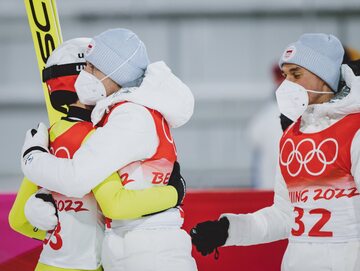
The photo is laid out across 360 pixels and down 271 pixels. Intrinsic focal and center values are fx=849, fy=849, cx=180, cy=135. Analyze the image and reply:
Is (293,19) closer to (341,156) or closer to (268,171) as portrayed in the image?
(268,171)

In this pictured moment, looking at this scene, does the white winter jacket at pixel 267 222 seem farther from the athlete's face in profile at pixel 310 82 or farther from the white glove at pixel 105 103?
the white glove at pixel 105 103

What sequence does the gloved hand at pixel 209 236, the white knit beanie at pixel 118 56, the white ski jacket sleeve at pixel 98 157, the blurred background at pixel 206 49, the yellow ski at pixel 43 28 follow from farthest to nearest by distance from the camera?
1. the blurred background at pixel 206 49
2. the yellow ski at pixel 43 28
3. the gloved hand at pixel 209 236
4. the white knit beanie at pixel 118 56
5. the white ski jacket sleeve at pixel 98 157

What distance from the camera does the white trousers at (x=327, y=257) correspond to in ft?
10.0

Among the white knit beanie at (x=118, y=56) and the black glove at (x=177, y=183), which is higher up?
the white knit beanie at (x=118, y=56)

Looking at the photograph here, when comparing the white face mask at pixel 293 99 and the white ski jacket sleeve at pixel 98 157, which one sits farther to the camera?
the white face mask at pixel 293 99

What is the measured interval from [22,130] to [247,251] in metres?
7.95

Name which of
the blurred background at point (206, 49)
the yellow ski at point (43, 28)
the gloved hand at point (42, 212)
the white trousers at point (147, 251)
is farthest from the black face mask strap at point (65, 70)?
the blurred background at point (206, 49)

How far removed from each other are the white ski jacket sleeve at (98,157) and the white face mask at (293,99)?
1.82 ft

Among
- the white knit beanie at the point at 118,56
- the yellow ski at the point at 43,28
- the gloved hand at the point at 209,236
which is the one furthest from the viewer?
the yellow ski at the point at 43,28

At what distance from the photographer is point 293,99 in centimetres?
320

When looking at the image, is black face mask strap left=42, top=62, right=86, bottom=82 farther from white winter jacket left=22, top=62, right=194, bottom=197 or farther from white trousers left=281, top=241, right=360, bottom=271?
white trousers left=281, top=241, right=360, bottom=271

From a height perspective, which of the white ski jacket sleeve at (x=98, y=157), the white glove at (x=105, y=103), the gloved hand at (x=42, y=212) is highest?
the white glove at (x=105, y=103)

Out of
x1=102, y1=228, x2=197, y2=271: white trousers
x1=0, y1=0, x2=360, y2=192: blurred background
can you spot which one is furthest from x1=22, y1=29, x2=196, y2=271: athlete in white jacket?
x1=0, y1=0, x2=360, y2=192: blurred background

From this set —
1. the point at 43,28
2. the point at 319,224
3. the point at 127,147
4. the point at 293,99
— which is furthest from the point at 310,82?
the point at 43,28
